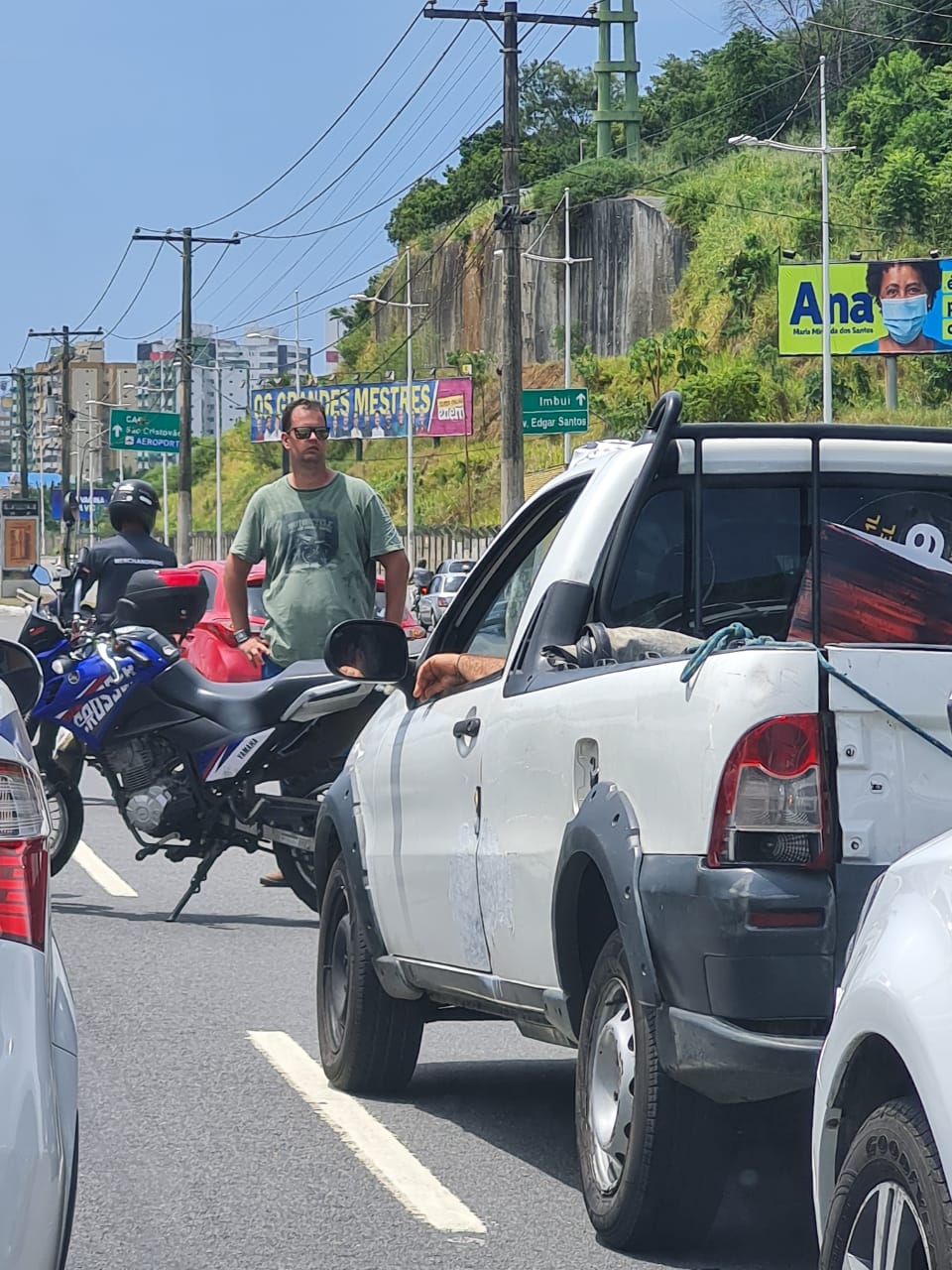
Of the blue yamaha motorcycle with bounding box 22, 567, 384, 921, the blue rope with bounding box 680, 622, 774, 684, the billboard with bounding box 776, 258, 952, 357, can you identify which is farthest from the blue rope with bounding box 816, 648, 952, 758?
the billboard with bounding box 776, 258, 952, 357

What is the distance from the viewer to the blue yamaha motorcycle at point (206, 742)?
991cm

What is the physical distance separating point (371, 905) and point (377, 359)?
124887 millimetres

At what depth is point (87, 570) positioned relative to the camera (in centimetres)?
1361

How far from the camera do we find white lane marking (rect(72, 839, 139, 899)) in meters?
10.9

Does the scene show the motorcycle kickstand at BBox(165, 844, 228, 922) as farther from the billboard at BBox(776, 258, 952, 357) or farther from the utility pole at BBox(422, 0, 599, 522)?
the billboard at BBox(776, 258, 952, 357)

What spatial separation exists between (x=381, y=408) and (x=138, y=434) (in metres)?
32.8

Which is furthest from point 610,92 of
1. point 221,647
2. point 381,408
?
point 221,647

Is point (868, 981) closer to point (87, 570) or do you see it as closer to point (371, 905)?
point (371, 905)

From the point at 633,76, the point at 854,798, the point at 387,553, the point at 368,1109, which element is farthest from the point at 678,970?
the point at 633,76

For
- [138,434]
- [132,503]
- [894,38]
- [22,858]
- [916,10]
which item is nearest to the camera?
[22,858]

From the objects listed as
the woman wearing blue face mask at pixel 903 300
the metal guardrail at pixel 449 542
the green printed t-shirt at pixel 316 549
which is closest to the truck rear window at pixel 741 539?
the green printed t-shirt at pixel 316 549

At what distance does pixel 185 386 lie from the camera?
182 ft

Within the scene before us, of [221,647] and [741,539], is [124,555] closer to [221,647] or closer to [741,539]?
[221,647]

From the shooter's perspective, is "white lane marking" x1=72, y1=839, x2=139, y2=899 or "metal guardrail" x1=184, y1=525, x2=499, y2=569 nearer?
"white lane marking" x1=72, y1=839, x2=139, y2=899
